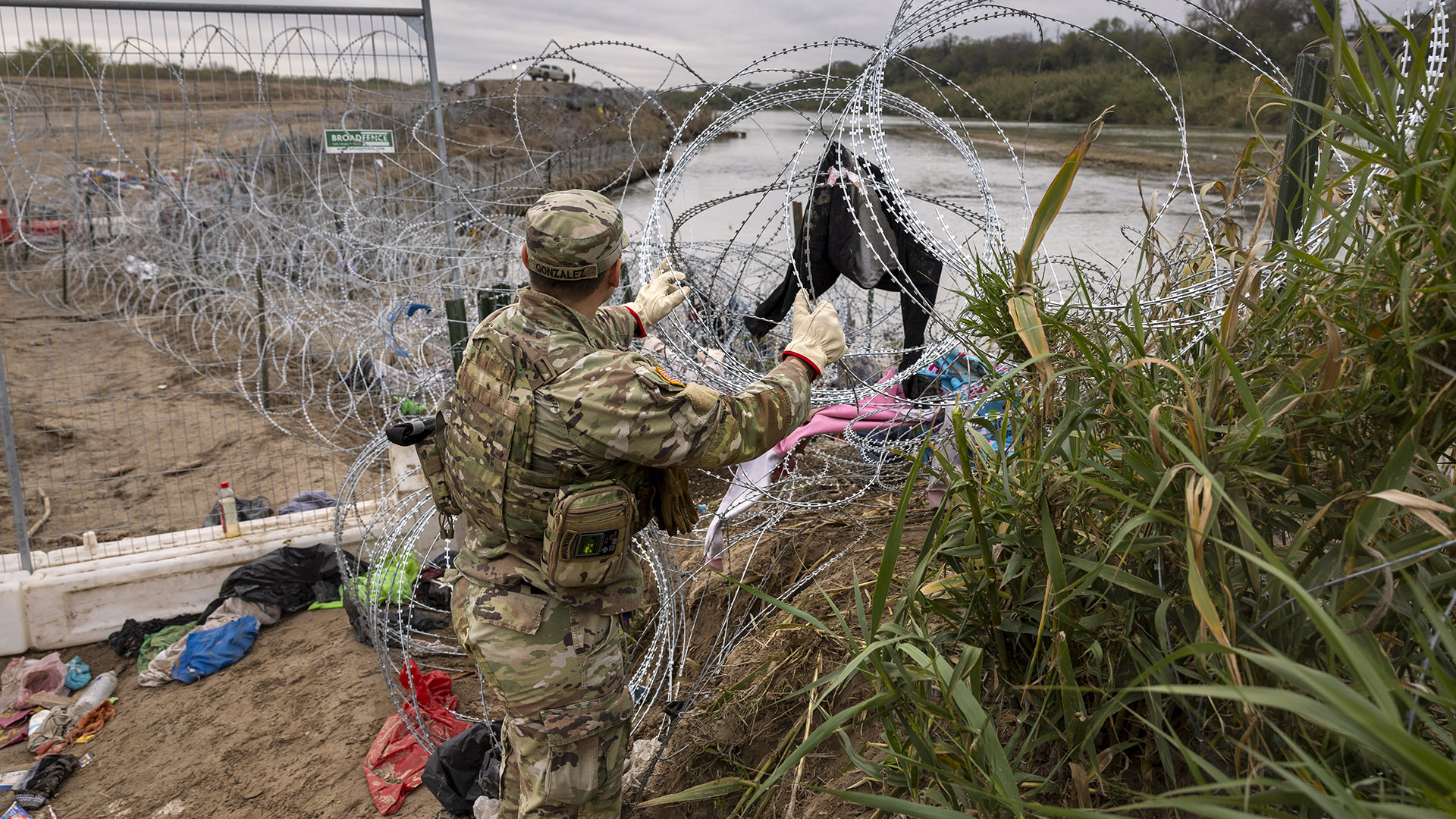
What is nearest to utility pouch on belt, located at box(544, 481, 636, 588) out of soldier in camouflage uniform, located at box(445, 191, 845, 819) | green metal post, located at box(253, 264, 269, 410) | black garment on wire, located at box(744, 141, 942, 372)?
soldier in camouflage uniform, located at box(445, 191, 845, 819)

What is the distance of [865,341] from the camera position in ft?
16.8

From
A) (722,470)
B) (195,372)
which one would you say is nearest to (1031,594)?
(722,470)

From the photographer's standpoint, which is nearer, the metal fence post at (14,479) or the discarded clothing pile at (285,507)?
the metal fence post at (14,479)

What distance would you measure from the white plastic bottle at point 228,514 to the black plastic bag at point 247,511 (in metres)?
0.26

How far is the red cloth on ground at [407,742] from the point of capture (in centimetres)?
332

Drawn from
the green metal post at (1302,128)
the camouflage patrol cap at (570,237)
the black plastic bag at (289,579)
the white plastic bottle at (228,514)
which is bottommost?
the black plastic bag at (289,579)

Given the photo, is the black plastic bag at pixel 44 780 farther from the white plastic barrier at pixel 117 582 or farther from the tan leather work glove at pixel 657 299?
the tan leather work glove at pixel 657 299

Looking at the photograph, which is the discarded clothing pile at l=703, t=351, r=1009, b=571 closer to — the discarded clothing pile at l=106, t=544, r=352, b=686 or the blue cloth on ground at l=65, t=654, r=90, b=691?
the discarded clothing pile at l=106, t=544, r=352, b=686

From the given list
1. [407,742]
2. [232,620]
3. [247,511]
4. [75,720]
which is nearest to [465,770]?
[407,742]

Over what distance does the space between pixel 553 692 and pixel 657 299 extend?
1.42 metres

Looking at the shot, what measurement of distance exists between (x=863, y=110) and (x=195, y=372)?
7.35 m

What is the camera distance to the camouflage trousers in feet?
7.97

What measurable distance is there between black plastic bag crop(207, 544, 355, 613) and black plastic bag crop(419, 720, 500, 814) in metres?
1.56

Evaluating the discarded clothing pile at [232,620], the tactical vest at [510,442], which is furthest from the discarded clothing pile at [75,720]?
the tactical vest at [510,442]
